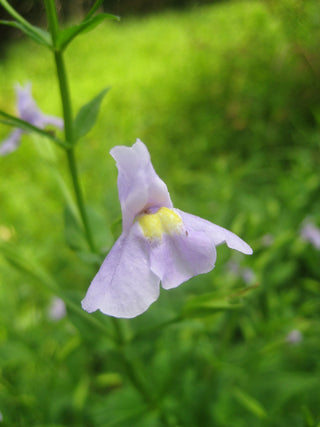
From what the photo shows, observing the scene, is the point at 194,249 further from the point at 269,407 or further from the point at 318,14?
the point at 318,14

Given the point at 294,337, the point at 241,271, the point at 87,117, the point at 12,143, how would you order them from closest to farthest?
the point at 87,117, the point at 12,143, the point at 294,337, the point at 241,271

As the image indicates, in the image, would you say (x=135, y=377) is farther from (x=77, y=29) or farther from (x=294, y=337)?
(x=77, y=29)

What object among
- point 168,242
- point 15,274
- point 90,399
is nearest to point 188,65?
point 15,274

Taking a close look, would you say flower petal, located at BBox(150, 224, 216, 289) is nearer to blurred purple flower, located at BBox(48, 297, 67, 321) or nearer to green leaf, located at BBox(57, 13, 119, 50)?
green leaf, located at BBox(57, 13, 119, 50)

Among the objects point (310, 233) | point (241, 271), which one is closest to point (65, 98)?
point (241, 271)

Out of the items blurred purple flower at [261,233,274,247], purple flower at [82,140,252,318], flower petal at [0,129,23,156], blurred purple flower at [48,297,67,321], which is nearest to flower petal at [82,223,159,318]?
purple flower at [82,140,252,318]

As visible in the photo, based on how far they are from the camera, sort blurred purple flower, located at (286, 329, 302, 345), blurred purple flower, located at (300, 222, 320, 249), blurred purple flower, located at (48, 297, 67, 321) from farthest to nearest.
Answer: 1. blurred purple flower, located at (48, 297, 67, 321)
2. blurred purple flower, located at (300, 222, 320, 249)
3. blurred purple flower, located at (286, 329, 302, 345)
